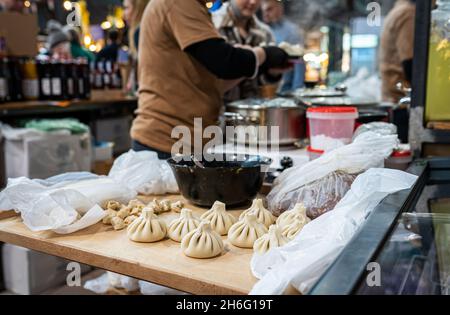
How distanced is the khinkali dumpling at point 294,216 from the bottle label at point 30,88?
277cm

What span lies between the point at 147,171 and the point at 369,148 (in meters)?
0.66

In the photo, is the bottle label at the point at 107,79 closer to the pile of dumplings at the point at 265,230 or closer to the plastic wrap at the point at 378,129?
the plastic wrap at the point at 378,129

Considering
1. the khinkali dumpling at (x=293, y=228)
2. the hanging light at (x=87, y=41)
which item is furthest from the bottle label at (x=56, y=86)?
the hanging light at (x=87, y=41)

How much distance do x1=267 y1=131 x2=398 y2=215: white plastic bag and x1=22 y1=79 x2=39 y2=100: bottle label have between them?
2.60 m

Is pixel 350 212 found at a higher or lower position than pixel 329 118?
lower

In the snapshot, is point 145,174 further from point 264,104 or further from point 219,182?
point 264,104

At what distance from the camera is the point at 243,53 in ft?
6.31

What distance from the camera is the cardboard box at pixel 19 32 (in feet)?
10.5

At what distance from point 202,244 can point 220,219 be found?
18cm

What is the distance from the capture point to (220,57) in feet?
6.00

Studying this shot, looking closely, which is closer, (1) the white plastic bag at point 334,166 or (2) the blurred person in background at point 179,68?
(1) the white plastic bag at point 334,166
